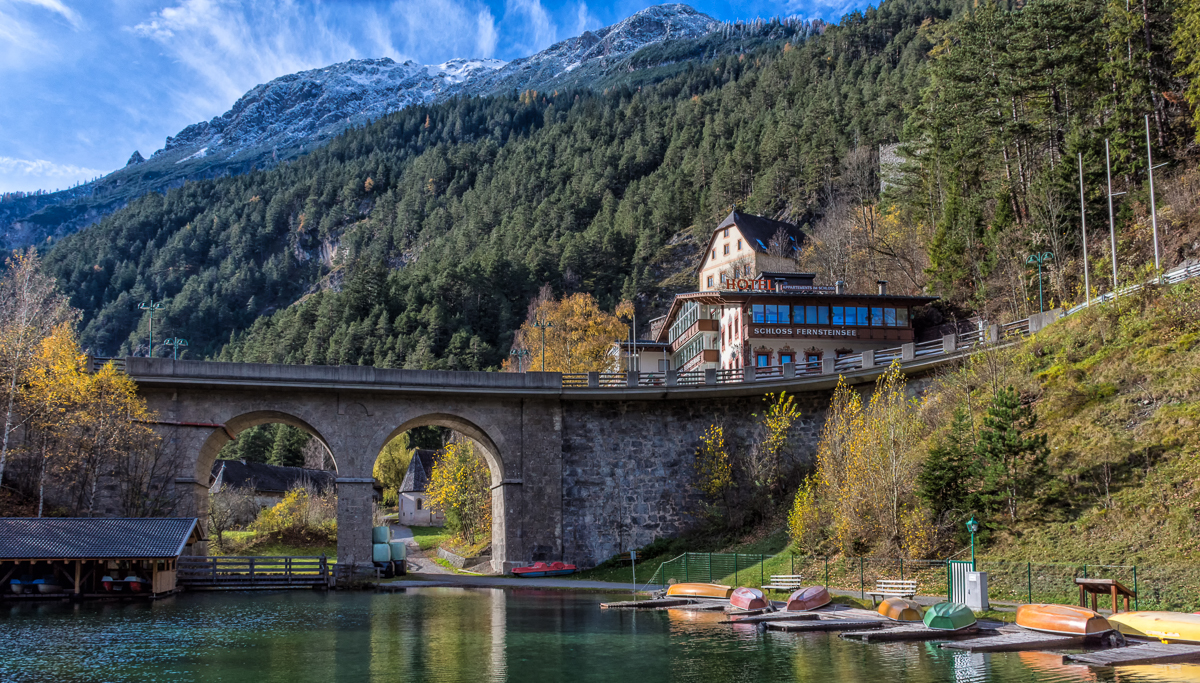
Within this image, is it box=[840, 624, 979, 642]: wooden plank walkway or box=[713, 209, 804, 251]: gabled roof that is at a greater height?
box=[713, 209, 804, 251]: gabled roof

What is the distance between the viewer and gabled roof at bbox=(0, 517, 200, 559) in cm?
3144

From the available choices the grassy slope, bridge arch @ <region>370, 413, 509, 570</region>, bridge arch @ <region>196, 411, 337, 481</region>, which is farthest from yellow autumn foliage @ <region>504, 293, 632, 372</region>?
the grassy slope

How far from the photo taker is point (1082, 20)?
166 feet

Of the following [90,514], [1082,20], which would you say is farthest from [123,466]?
[1082,20]

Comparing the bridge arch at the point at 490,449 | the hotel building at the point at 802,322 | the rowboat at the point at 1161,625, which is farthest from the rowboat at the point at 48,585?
the rowboat at the point at 1161,625

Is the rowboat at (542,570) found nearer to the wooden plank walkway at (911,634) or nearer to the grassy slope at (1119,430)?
the grassy slope at (1119,430)

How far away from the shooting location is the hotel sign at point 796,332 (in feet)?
167

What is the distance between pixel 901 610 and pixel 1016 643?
167 inches

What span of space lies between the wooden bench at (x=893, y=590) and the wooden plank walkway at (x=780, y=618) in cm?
292

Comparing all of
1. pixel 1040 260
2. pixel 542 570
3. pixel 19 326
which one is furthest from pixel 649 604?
pixel 19 326

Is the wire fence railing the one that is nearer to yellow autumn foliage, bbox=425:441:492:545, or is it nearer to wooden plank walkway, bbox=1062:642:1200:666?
wooden plank walkway, bbox=1062:642:1200:666

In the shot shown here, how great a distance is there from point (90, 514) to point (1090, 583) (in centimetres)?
3730

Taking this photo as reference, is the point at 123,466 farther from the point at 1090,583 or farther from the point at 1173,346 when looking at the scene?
the point at 1173,346

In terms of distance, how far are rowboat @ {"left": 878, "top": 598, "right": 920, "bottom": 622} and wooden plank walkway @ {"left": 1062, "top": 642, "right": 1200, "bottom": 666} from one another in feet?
18.3
